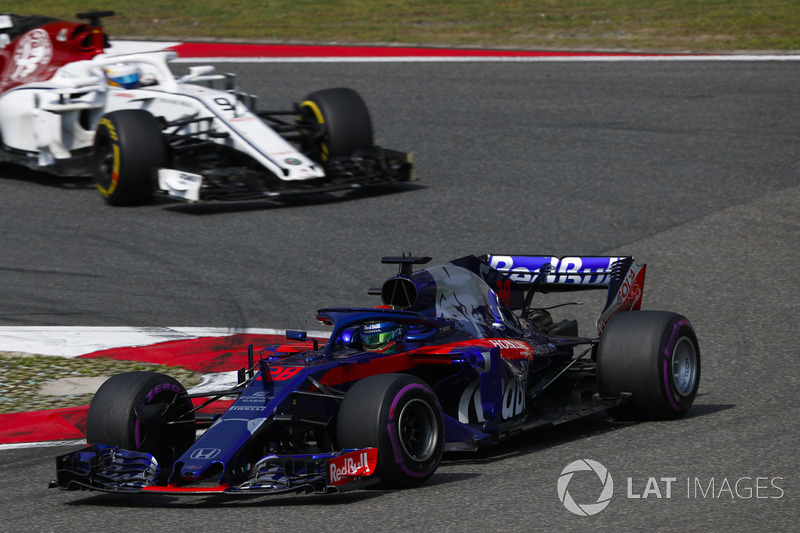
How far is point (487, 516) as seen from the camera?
5.56m

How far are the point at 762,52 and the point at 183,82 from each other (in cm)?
1001

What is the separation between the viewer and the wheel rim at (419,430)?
611 centimetres

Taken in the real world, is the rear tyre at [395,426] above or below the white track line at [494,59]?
below

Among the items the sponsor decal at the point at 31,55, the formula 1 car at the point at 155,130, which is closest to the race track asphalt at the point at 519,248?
the formula 1 car at the point at 155,130

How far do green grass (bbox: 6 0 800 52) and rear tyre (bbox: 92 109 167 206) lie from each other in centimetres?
976

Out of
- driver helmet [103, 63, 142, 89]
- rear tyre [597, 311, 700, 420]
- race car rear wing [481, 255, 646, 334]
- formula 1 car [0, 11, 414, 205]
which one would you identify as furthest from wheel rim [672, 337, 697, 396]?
driver helmet [103, 63, 142, 89]

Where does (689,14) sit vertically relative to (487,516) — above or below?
above

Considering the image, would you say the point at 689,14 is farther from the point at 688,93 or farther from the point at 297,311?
the point at 297,311

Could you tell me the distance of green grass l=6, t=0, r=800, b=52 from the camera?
21.3 meters

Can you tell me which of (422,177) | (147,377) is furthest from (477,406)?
(422,177)

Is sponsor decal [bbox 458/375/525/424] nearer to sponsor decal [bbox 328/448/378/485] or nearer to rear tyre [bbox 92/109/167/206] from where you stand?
sponsor decal [bbox 328/448/378/485]

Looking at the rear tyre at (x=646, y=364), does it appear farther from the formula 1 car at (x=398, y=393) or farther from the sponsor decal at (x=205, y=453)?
the sponsor decal at (x=205, y=453)

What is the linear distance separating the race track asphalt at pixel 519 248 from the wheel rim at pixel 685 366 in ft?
0.62

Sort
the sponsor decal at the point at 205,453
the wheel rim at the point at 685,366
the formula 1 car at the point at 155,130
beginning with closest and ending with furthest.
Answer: the sponsor decal at the point at 205,453 → the wheel rim at the point at 685,366 → the formula 1 car at the point at 155,130
